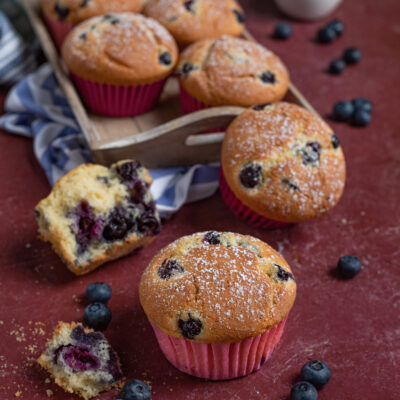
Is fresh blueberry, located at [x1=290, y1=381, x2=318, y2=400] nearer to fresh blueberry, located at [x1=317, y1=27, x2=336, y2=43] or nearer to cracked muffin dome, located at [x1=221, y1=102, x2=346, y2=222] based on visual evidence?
cracked muffin dome, located at [x1=221, y1=102, x2=346, y2=222]

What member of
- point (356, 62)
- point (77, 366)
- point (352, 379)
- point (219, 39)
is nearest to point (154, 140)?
point (219, 39)

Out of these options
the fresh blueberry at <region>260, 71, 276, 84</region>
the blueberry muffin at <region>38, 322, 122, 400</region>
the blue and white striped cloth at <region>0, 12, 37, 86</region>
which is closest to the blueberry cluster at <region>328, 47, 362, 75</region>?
the fresh blueberry at <region>260, 71, 276, 84</region>

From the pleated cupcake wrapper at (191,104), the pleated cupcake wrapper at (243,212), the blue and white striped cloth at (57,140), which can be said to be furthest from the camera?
the pleated cupcake wrapper at (191,104)

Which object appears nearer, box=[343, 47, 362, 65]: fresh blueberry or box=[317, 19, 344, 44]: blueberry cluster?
box=[343, 47, 362, 65]: fresh blueberry

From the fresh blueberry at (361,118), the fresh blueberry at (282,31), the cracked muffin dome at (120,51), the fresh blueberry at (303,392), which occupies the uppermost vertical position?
the cracked muffin dome at (120,51)

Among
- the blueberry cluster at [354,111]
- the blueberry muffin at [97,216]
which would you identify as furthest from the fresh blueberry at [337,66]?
the blueberry muffin at [97,216]

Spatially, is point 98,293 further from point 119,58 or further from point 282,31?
point 282,31

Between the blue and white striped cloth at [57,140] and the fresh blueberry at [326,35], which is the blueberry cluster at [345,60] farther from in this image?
the blue and white striped cloth at [57,140]
